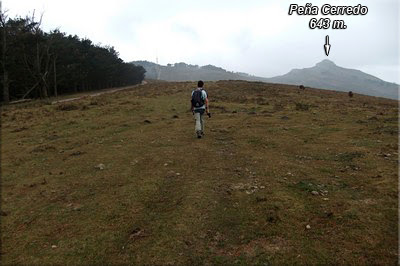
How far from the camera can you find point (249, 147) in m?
14.6

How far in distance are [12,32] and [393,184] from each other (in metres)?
56.3

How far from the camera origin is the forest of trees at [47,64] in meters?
49.1

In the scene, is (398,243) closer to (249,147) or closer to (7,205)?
(249,147)

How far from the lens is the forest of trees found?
4912cm

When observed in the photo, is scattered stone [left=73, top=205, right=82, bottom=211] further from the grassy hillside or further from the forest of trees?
the forest of trees

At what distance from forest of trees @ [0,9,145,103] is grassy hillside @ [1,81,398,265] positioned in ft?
123

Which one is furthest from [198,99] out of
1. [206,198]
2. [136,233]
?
[136,233]

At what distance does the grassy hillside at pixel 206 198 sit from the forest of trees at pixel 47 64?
123 ft

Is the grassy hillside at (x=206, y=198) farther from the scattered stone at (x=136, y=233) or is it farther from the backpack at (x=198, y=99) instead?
the backpack at (x=198, y=99)

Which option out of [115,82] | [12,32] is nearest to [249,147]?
[12,32]

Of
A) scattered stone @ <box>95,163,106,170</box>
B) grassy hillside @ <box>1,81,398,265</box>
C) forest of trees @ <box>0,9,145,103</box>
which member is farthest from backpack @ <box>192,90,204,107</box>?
forest of trees @ <box>0,9,145,103</box>

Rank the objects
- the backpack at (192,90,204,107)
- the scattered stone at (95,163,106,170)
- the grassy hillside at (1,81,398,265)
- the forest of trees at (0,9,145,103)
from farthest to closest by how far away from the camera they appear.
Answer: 1. the forest of trees at (0,9,145,103)
2. the backpack at (192,90,204,107)
3. the scattered stone at (95,163,106,170)
4. the grassy hillside at (1,81,398,265)

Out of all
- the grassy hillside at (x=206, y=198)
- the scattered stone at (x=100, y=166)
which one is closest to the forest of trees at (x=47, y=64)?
the grassy hillside at (x=206, y=198)

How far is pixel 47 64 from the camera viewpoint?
54.8 m
